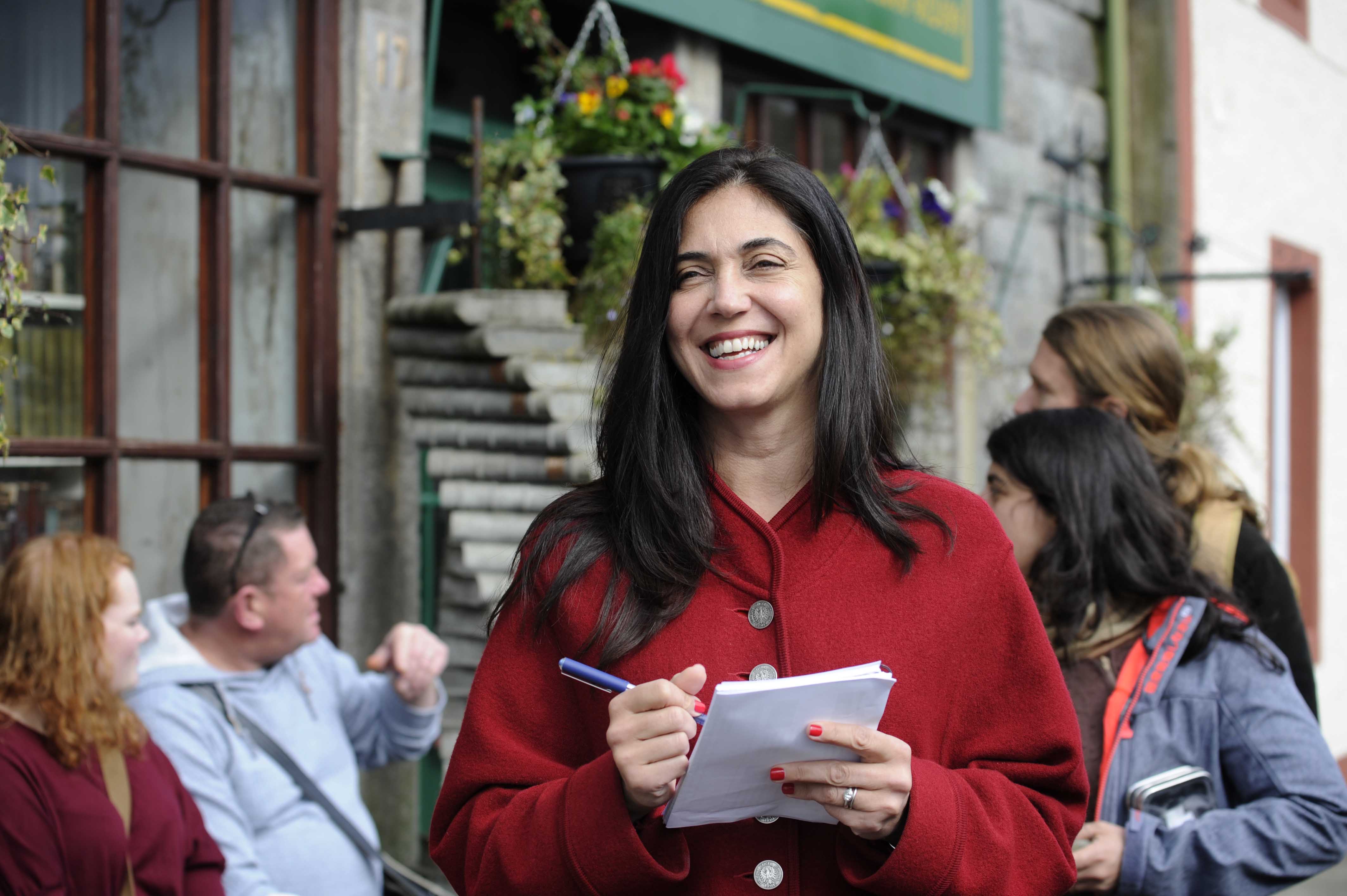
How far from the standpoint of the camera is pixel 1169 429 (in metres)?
2.81

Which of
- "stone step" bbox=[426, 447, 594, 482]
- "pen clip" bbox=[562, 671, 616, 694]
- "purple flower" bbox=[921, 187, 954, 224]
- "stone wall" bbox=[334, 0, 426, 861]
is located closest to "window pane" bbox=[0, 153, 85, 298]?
"stone wall" bbox=[334, 0, 426, 861]

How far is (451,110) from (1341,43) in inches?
283

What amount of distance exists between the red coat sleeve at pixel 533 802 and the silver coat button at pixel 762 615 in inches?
9.9

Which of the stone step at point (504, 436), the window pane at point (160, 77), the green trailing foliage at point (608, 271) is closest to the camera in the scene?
the stone step at point (504, 436)

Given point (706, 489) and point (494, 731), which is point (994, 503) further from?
point (494, 731)

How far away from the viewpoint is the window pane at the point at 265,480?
3.69 meters

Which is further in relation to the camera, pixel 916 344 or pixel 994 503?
pixel 916 344

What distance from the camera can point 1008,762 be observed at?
5.34ft

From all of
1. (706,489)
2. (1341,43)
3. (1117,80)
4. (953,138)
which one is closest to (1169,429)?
(706,489)

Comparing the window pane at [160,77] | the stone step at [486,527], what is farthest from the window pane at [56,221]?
the stone step at [486,527]

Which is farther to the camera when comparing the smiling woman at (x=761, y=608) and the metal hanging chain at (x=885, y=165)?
the metal hanging chain at (x=885, y=165)

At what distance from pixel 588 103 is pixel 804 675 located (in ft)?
9.35

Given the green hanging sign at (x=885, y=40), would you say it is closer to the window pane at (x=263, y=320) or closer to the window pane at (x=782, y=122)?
the window pane at (x=782, y=122)

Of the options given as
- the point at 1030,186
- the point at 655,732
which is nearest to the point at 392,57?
the point at 655,732
